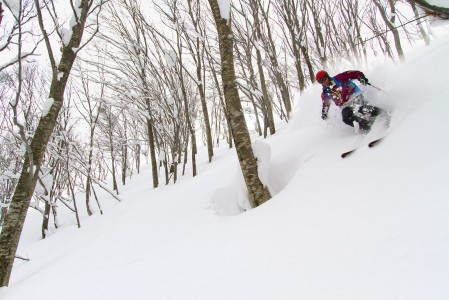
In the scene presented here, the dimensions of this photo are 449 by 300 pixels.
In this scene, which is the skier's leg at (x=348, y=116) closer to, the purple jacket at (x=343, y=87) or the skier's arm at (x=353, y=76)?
the purple jacket at (x=343, y=87)

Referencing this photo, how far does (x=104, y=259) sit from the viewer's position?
127 inches

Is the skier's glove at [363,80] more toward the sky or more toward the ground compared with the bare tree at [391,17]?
more toward the ground

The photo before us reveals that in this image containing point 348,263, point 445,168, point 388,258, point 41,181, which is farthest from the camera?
point 41,181

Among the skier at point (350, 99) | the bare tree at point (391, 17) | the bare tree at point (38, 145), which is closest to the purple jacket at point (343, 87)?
the skier at point (350, 99)

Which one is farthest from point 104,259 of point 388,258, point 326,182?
point 388,258

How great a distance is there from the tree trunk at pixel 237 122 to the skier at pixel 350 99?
1389 mm

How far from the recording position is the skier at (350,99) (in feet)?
12.7

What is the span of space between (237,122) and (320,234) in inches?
84.4

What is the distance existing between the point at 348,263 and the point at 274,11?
366 inches

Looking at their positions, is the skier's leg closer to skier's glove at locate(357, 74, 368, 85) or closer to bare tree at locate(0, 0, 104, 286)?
skier's glove at locate(357, 74, 368, 85)

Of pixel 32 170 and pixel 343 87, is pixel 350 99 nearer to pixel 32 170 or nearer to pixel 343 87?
pixel 343 87

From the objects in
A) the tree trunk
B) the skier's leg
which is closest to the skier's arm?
the skier's leg

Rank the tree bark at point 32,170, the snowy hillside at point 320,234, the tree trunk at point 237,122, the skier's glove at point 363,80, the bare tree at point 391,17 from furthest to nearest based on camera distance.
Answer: the bare tree at point 391,17, the skier's glove at point 363,80, the tree trunk at point 237,122, the tree bark at point 32,170, the snowy hillside at point 320,234

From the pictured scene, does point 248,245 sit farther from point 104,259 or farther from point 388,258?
point 104,259
